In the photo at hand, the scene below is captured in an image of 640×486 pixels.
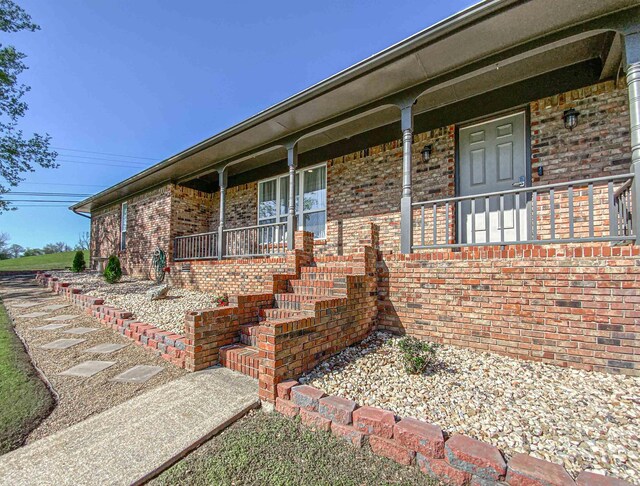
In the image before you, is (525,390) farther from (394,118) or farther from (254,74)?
(254,74)

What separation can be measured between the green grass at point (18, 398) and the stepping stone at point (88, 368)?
28cm

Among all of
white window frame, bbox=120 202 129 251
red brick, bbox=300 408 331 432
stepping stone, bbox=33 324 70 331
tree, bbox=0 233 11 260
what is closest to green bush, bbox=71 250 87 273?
white window frame, bbox=120 202 129 251

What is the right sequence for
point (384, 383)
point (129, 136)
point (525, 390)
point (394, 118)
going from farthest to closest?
point (129, 136), point (394, 118), point (384, 383), point (525, 390)

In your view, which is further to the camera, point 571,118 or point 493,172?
point 493,172

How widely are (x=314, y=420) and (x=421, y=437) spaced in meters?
0.80

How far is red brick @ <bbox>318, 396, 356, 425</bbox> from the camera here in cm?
211

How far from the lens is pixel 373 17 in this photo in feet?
20.8

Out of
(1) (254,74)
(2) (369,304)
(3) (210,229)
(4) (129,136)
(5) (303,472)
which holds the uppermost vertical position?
(4) (129,136)

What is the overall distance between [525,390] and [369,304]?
1808 millimetres

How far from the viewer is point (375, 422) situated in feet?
6.49

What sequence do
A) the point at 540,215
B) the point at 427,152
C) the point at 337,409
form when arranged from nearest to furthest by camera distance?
the point at 337,409 → the point at 540,215 → the point at 427,152

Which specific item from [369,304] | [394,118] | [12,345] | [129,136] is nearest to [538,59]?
[394,118]

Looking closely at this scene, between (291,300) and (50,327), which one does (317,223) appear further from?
(50,327)

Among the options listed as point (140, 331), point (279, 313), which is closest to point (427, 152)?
point (279, 313)
